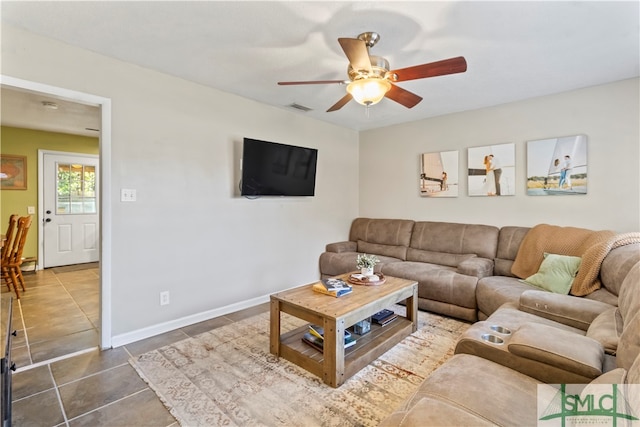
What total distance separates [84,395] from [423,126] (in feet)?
14.7

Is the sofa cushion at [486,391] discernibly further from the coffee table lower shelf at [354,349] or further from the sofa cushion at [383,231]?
the sofa cushion at [383,231]

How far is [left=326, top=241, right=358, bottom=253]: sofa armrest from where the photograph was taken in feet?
14.6

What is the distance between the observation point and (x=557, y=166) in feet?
10.8

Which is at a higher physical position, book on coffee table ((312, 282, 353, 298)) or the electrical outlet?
book on coffee table ((312, 282, 353, 298))

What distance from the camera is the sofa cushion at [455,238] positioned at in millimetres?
3588

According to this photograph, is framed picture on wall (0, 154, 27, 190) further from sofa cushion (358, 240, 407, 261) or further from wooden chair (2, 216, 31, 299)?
sofa cushion (358, 240, 407, 261)

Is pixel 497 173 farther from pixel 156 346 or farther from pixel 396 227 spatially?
pixel 156 346

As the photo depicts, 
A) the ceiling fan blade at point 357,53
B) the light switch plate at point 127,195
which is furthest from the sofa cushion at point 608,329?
the light switch plate at point 127,195

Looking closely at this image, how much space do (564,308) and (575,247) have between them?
4.01 ft

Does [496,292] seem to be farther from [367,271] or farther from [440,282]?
[367,271]

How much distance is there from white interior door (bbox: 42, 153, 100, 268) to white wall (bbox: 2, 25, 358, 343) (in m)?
3.24

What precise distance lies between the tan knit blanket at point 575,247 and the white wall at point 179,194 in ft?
8.67

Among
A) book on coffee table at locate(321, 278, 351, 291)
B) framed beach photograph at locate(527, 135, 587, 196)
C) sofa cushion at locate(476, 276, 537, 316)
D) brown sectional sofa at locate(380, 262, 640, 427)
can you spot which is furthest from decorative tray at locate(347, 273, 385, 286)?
framed beach photograph at locate(527, 135, 587, 196)

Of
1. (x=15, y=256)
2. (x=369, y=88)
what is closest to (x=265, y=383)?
(x=369, y=88)
